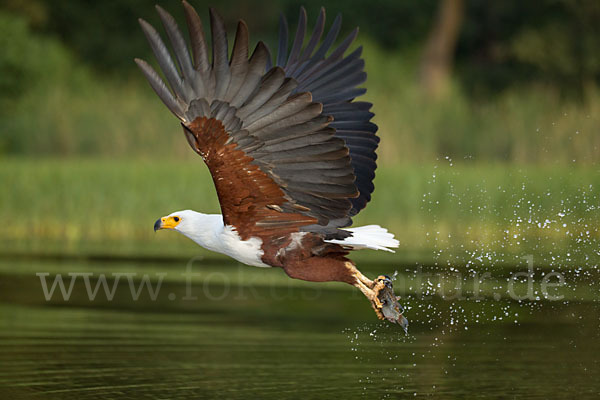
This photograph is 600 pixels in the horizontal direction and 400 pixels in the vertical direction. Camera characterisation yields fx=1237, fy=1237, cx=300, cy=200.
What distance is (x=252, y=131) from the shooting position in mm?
5801

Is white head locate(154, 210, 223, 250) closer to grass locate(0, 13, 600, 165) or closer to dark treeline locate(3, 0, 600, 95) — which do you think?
grass locate(0, 13, 600, 165)

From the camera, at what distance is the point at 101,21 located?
29.1m

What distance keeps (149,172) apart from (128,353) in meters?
7.45

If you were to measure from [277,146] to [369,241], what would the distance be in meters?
0.78

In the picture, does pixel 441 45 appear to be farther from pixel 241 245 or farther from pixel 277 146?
pixel 277 146

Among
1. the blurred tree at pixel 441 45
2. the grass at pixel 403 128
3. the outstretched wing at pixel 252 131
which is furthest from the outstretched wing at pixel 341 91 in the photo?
the blurred tree at pixel 441 45

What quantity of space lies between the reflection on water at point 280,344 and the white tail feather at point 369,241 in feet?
2.71

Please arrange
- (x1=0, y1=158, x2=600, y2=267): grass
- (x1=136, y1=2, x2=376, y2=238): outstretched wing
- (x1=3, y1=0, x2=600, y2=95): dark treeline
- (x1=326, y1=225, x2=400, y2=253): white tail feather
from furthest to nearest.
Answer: (x1=3, y1=0, x2=600, y2=95): dark treeline → (x1=0, y1=158, x2=600, y2=267): grass → (x1=326, y1=225, x2=400, y2=253): white tail feather → (x1=136, y1=2, x2=376, y2=238): outstretched wing

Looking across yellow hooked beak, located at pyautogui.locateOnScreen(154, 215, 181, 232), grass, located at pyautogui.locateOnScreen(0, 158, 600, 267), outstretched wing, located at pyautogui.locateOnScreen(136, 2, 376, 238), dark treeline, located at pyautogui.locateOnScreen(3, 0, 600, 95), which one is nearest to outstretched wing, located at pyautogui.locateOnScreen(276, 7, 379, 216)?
outstretched wing, located at pyautogui.locateOnScreen(136, 2, 376, 238)

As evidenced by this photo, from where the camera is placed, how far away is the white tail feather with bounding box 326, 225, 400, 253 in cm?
626

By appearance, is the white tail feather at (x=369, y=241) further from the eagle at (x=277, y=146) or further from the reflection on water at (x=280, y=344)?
the reflection on water at (x=280, y=344)

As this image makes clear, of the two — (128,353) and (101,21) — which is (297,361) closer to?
(128,353)

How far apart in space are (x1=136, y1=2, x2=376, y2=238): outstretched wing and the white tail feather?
19cm

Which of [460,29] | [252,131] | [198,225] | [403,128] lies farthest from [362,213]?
[460,29]
